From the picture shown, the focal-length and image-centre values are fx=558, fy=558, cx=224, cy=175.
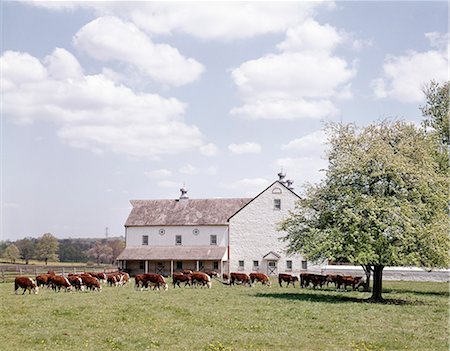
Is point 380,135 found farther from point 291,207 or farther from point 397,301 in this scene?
point 291,207

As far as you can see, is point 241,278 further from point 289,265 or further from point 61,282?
point 289,265

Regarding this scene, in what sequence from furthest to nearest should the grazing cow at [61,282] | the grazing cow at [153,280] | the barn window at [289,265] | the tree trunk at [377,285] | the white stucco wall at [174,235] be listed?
the white stucco wall at [174,235], the barn window at [289,265], the grazing cow at [153,280], the grazing cow at [61,282], the tree trunk at [377,285]

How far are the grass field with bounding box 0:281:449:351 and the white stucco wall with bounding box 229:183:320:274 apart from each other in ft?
90.1

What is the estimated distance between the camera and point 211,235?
54.6m

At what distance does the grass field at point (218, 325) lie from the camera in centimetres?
1416

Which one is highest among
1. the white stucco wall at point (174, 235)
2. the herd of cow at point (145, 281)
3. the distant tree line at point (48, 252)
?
the white stucco wall at point (174, 235)

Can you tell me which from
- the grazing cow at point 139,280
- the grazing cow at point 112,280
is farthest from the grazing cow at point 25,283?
the grazing cow at point 112,280

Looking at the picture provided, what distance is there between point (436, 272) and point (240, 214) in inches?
706

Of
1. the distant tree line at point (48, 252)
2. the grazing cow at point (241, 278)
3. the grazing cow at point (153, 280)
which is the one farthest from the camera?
the distant tree line at point (48, 252)

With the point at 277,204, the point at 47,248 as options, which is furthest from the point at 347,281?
the point at 47,248

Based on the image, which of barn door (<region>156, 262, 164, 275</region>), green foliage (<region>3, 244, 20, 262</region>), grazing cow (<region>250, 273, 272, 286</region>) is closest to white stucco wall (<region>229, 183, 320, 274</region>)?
barn door (<region>156, 262, 164, 275</region>)

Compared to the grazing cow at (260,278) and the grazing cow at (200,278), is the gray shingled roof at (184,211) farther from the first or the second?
the grazing cow at (200,278)

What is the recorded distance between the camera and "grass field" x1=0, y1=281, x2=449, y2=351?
1416 centimetres

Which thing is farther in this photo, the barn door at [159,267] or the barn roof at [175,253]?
the barn door at [159,267]
